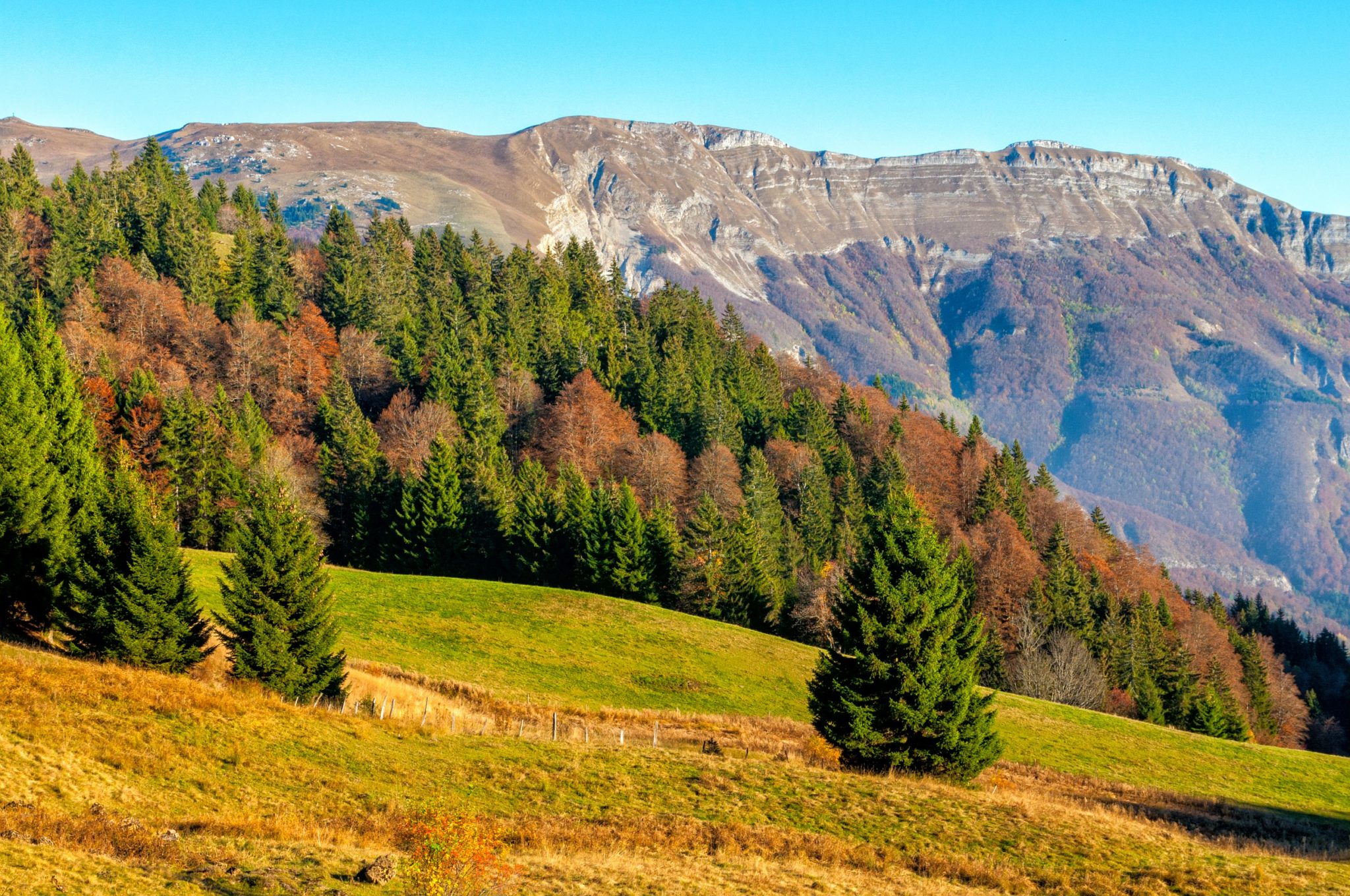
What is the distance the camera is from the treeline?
81500 millimetres

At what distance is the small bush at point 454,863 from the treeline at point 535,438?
57671 mm

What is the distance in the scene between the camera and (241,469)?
84.4 metres

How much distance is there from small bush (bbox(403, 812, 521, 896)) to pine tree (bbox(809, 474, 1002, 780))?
2019cm

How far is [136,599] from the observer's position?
3366cm

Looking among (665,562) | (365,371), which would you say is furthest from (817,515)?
(365,371)

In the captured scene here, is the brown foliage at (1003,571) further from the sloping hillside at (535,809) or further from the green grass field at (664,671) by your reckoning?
the sloping hillside at (535,809)

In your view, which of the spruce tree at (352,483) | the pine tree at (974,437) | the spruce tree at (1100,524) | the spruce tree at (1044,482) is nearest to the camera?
the spruce tree at (352,483)

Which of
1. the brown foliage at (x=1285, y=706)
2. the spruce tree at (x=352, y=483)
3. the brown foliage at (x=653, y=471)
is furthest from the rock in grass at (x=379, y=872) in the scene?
the brown foliage at (x=1285, y=706)

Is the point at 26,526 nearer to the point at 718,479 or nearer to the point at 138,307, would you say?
the point at 718,479

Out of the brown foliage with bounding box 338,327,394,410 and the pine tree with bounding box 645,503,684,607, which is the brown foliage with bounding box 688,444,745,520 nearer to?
the pine tree with bounding box 645,503,684,607

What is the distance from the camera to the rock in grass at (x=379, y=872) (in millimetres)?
18375

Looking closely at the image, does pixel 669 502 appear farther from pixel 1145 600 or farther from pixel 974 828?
pixel 974 828

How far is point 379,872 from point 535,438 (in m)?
99.8

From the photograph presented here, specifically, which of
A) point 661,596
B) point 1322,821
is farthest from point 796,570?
point 1322,821
